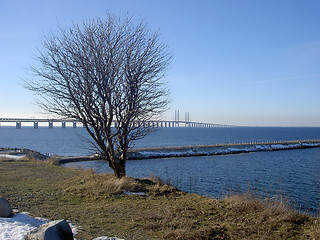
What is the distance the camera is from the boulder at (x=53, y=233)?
560cm

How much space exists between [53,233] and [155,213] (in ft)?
10.4

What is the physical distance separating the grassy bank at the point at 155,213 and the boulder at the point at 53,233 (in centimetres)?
63

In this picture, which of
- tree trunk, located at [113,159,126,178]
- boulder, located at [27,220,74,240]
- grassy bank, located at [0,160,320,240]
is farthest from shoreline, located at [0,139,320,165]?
boulder, located at [27,220,74,240]

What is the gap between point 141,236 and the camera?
654 centimetres

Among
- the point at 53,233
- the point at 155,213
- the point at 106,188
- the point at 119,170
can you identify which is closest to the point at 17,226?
the point at 53,233

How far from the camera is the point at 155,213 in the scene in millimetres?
8109

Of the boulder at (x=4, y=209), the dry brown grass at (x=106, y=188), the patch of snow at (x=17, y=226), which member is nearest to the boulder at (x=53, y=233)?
the patch of snow at (x=17, y=226)

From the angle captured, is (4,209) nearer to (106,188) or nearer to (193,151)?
(106,188)

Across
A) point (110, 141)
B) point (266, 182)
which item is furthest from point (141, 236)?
point (266, 182)

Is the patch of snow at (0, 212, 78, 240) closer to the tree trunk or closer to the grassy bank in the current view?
the grassy bank

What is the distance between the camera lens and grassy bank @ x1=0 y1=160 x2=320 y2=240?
6750 millimetres

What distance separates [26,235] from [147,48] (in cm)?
981

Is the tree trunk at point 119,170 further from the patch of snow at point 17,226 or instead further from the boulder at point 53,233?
the boulder at point 53,233

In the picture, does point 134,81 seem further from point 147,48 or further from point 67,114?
point 67,114
